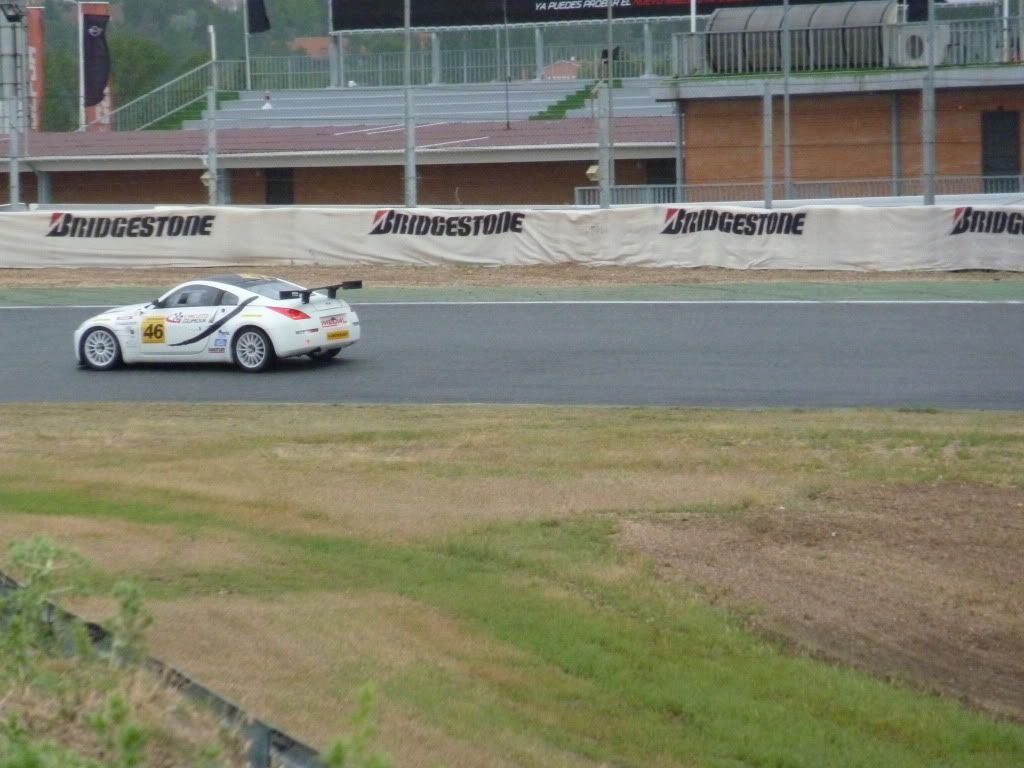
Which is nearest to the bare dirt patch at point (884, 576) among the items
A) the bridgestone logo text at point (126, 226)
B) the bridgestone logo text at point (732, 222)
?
the bridgestone logo text at point (732, 222)

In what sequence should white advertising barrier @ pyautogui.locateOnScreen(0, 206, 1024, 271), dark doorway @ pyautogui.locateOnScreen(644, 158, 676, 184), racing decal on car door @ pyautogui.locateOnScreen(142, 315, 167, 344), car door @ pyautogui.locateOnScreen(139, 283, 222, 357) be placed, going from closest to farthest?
car door @ pyautogui.locateOnScreen(139, 283, 222, 357), racing decal on car door @ pyautogui.locateOnScreen(142, 315, 167, 344), white advertising barrier @ pyautogui.locateOnScreen(0, 206, 1024, 271), dark doorway @ pyautogui.locateOnScreen(644, 158, 676, 184)

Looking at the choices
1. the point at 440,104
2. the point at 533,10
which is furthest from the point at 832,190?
the point at 533,10

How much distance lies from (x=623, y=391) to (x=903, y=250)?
1060 centimetres

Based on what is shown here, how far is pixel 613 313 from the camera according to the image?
22.6 metres

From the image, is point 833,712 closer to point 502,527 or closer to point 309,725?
point 309,725

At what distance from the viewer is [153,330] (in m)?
19.1

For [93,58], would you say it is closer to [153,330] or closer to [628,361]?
[153,330]

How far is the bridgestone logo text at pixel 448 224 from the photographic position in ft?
90.7

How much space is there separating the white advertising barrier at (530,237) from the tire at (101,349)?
9057 millimetres

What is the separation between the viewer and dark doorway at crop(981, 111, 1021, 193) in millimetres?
33375

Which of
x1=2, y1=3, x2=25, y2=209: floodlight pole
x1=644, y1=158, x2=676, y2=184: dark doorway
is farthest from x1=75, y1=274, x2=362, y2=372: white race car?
x1=644, y1=158, x2=676, y2=184: dark doorway

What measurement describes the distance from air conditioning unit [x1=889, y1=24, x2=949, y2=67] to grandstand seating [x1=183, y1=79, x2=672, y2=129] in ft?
33.4

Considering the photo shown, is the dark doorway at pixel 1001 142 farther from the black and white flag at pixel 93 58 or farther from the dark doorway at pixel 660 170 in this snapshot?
the black and white flag at pixel 93 58

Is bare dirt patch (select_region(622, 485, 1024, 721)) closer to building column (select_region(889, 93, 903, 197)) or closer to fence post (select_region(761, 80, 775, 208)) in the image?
fence post (select_region(761, 80, 775, 208))
